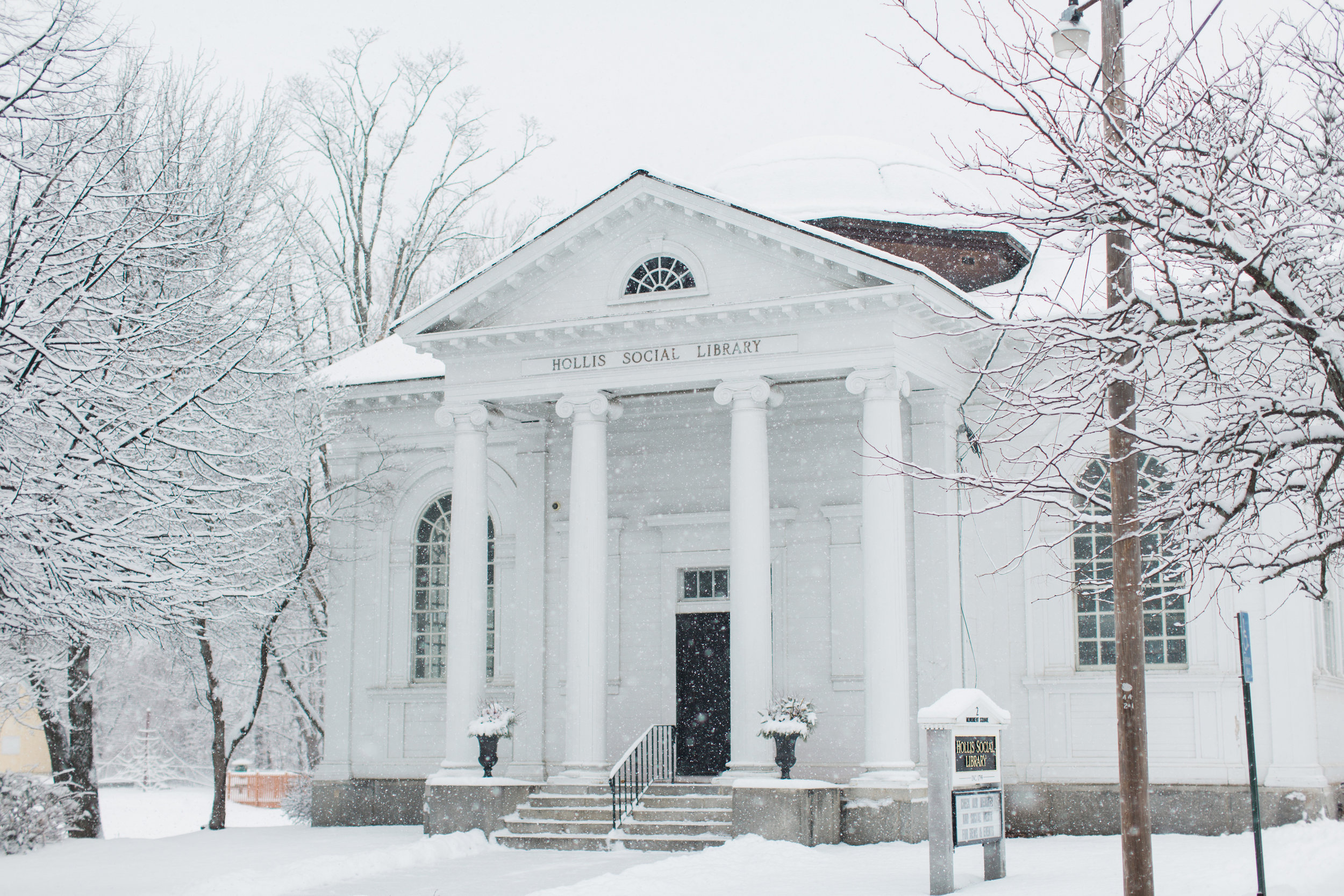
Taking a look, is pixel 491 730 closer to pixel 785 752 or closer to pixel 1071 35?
pixel 785 752

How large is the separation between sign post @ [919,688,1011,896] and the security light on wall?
6.08m

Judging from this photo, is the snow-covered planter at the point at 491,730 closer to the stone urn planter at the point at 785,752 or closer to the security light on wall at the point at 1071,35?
the stone urn planter at the point at 785,752

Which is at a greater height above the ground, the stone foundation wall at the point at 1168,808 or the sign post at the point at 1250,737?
the sign post at the point at 1250,737

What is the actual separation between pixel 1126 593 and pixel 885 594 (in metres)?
7.89

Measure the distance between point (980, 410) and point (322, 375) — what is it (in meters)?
11.0

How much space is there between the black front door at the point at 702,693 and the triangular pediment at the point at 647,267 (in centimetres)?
497

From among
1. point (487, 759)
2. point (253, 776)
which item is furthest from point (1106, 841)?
point (253, 776)

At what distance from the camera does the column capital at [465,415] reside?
19312mm

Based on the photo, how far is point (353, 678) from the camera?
2214cm

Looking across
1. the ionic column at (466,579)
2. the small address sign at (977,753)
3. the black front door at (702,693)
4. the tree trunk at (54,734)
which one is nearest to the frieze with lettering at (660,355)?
the ionic column at (466,579)

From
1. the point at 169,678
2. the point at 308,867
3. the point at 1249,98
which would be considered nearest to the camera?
the point at 1249,98

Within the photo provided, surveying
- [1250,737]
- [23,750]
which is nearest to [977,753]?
[1250,737]

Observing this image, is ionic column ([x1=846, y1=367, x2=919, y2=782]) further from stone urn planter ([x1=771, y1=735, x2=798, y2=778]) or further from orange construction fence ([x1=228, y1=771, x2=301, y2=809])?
orange construction fence ([x1=228, y1=771, x2=301, y2=809])

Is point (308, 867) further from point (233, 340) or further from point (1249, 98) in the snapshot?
point (1249, 98)
